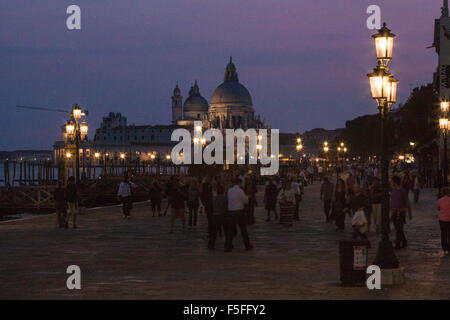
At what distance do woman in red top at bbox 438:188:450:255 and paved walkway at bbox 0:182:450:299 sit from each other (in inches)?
9.4

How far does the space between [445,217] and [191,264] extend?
5.06 meters

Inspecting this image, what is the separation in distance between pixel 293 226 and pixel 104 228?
5.21 m

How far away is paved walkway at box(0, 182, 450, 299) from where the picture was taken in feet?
34.9

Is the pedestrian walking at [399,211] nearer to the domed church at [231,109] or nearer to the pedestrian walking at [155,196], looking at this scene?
the pedestrian walking at [155,196]

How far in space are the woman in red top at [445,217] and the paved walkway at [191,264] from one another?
238 millimetres

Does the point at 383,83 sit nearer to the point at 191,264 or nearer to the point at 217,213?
the point at 191,264

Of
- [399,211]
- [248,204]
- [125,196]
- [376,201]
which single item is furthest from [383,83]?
[125,196]

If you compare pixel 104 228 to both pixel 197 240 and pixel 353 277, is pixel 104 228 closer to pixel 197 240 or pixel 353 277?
pixel 197 240

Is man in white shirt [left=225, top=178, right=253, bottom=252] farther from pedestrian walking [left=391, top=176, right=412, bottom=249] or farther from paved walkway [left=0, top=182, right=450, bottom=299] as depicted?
pedestrian walking [left=391, top=176, right=412, bottom=249]

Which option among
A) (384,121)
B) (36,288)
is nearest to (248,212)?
(384,121)

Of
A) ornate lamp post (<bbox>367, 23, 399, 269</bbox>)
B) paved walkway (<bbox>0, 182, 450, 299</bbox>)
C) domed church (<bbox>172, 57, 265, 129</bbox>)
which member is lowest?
paved walkway (<bbox>0, 182, 450, 299</bbox>)

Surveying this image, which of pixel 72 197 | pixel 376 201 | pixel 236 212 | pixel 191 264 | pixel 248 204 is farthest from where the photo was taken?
pixel 248 204

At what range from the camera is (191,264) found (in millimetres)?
13570

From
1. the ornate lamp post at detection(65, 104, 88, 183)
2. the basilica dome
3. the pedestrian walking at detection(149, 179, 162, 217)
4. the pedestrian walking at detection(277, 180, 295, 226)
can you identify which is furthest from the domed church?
the pedestrian walking at detection(277, 180, 295, 226)
